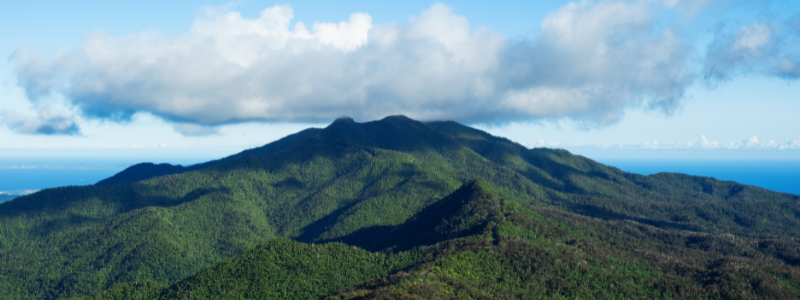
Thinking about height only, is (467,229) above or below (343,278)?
above

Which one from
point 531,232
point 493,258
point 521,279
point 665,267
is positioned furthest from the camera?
point 531,232

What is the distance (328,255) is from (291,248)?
13505 mm

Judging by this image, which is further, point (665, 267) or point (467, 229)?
point (467, 229)

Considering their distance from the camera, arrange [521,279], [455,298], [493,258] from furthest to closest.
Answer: [493,258], [521,279], [455,298]

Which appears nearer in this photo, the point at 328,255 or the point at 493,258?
the point at 493,258

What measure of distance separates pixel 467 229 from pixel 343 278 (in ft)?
181

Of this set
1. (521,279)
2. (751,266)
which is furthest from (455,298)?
(751,266)

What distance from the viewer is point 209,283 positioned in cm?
16300

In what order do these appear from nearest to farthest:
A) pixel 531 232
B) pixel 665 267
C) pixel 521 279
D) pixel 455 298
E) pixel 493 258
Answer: pixel 455 298 → pixel 521 279 → pixel 493 258 → pixel 665 267 → pixel 531 232

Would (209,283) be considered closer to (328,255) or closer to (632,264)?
(328,255)

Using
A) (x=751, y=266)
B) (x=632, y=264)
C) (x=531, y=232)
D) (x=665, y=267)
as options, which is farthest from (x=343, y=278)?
(x=751, y=266)

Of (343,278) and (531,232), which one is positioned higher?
(531,232)

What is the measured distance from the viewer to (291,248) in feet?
596

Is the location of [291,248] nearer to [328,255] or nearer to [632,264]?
[328,255]
